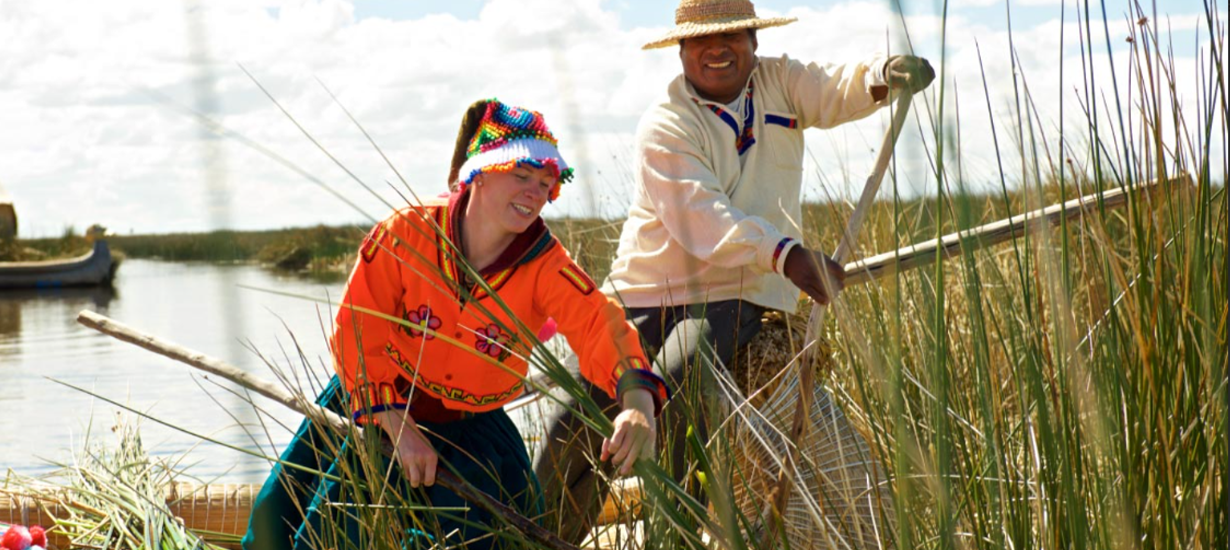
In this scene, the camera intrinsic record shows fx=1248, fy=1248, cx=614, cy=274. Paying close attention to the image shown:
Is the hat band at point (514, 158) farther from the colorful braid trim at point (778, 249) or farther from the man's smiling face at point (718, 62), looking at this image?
the man's smiling face at point (718, 62)

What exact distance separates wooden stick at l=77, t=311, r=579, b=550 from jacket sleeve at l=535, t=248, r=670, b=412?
1.04ft

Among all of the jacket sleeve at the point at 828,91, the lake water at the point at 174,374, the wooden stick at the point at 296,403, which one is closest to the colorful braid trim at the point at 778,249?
the jacket sleeve at the point at 828,91

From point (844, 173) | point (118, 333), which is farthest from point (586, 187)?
point (844, 173)

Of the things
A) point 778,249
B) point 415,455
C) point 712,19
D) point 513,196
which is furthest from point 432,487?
point 712,19

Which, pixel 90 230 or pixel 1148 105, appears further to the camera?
pixel 90 230

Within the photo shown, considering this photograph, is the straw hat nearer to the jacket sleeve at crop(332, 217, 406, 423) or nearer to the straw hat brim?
the straw hat brim

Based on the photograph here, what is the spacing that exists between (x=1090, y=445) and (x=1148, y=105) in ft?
1.30

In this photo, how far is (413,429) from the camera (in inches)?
77.1

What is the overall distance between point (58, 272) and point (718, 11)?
23.4m

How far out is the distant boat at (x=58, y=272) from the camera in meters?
23.1

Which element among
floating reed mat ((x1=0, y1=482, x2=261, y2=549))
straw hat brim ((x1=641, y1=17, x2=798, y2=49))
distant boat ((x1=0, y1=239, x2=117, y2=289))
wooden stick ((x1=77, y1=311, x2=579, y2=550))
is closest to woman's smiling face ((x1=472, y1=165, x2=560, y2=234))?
wooden stick ((x1=77, y1=311, x2=579, y2=550))

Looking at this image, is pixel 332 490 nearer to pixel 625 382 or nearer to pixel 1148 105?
pixel 625 382

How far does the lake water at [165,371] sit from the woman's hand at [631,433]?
0.40 meters

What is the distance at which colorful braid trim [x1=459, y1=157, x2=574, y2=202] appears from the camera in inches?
84.5
